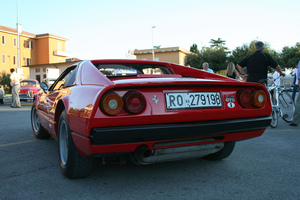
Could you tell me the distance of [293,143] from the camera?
4.19m

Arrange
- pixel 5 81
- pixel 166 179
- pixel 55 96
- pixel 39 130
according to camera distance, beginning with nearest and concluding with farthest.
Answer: pixel 166 179
pixel 55 96
pixel 39 130
pixel 5 81

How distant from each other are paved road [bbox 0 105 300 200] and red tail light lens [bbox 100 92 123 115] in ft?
2.34

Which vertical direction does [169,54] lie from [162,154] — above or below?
above

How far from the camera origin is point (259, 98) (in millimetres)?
2645

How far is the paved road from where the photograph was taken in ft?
7.42

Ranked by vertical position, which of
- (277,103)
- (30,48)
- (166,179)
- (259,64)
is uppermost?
(30,48)

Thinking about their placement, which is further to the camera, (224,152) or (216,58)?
(216,58)

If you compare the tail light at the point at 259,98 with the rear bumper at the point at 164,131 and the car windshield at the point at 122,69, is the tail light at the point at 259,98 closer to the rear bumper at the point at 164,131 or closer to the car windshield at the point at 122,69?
the rear bumper at the point at 164,131

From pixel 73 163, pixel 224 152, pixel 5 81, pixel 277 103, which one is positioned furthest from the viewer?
pixel 5 81

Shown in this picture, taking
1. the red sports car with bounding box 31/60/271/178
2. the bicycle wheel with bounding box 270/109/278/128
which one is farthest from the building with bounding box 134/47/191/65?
the red sports car with bounding box 31/60/271/178

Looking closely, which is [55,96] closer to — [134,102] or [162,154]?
[134,102]

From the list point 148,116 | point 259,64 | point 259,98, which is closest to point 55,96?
point 148,116

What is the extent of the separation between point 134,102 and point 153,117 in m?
0.19

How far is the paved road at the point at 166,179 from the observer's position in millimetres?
2262
